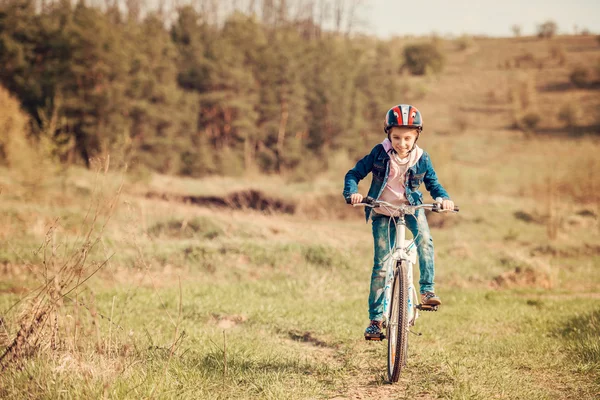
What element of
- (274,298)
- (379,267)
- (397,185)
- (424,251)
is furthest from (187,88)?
(424,251)

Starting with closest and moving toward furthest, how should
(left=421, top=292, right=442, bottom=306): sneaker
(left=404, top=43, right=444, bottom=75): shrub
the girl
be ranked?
(left=421, top=292, right=442, bottom=306): sneaker, the girl, (left=404, top=43, right=444, bottom=75): shrub

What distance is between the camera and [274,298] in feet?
31.2

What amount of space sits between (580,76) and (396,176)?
5900 centimetres

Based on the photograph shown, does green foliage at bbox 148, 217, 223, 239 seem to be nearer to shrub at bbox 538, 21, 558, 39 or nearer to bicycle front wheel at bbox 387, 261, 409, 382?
bicycle front wheel at bbox 387, 261, 409, 382

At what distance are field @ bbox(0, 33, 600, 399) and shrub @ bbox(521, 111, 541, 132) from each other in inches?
912

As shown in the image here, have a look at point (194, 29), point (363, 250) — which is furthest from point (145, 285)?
point (194, 29)

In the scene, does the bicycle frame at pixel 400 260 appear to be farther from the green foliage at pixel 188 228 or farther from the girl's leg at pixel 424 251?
the green foliage at pixel 188 228

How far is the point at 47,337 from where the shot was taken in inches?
185

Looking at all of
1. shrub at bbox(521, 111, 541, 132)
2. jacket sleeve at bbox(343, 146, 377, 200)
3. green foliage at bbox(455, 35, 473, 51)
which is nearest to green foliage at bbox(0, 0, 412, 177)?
shrub at bbox(521, 111, 541, 132)

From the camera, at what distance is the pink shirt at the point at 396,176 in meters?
5.21

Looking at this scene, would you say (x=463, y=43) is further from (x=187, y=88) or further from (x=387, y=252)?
(x=387, y=252)

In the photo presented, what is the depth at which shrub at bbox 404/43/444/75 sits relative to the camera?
65.9 m

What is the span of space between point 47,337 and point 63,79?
3087 cm

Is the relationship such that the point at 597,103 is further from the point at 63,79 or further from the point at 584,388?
the point at 584,388
